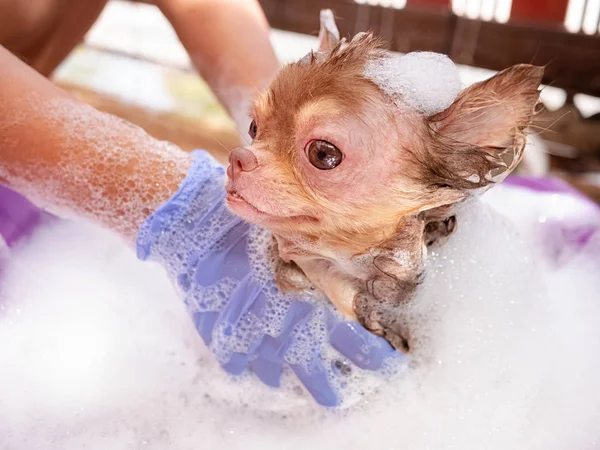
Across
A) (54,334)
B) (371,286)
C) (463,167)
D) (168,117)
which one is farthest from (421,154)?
(168,117)

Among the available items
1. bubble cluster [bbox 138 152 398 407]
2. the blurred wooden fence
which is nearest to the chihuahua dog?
bubble cluster [bbox 138 152 398 407]

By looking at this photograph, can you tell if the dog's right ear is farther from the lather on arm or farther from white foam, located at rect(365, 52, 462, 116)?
the lather on arm

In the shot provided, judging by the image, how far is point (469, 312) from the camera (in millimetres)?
898

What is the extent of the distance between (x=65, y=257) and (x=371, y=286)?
60 cm

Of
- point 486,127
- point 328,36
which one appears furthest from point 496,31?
point 486,127

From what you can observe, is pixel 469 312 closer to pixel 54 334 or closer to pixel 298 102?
pixel 298 102

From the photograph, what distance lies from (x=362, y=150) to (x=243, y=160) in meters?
0.11

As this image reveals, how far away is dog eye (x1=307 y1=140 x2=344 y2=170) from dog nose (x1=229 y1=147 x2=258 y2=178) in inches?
2.1

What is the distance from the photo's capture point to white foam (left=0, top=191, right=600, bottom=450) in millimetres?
861

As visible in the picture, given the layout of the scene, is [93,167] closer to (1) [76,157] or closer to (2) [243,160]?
(1) [76,157]

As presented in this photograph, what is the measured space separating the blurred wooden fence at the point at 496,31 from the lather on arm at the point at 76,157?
889 mm

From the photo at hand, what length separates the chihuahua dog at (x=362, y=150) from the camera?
56cm

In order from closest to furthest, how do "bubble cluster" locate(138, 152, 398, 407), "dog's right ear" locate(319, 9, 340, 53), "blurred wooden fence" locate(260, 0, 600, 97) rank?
"dog's right ear" locate(319, 9, 340, 53)
"bubble cluster" locate(138, 152, 398, 407)
"blurred wooden fence" locate(260, 0, 600, 97)

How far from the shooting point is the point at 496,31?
5.47ft
